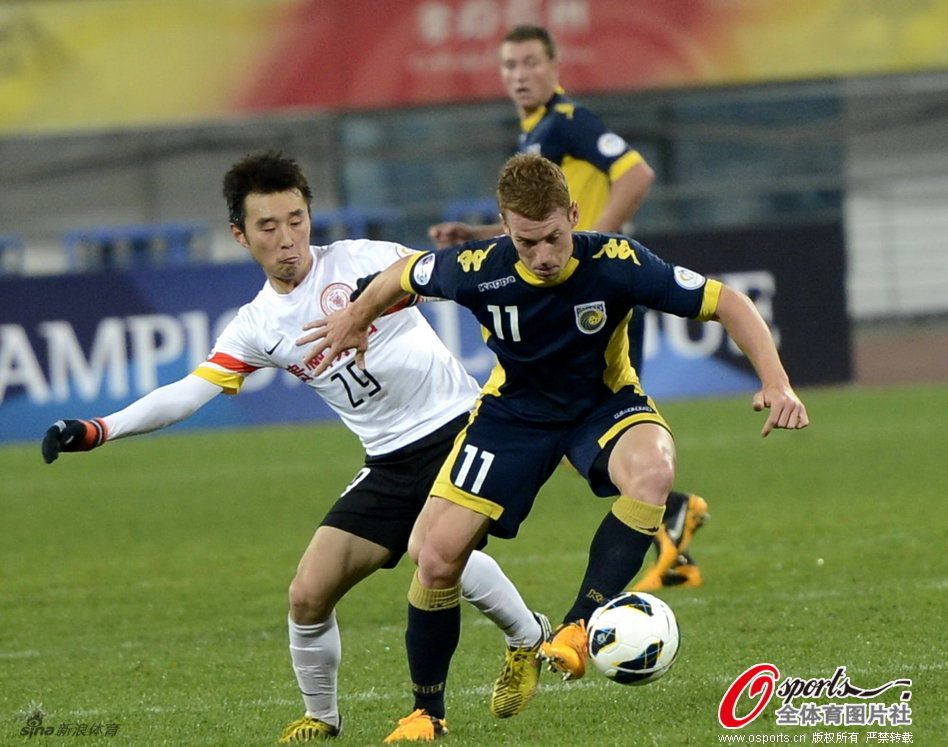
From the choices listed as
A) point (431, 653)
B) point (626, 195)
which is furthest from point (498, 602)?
point (626, 195)

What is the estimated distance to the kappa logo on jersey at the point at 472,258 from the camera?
485cm

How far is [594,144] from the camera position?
24.2 ft

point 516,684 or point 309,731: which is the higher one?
point 516,684

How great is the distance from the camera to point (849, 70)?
19.5m

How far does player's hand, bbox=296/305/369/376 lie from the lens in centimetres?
494

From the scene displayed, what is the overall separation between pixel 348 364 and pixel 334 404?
229 mm

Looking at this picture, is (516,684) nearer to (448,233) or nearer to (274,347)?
(274,347)

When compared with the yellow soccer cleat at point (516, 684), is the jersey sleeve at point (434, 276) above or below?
above

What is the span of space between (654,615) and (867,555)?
3.34 m

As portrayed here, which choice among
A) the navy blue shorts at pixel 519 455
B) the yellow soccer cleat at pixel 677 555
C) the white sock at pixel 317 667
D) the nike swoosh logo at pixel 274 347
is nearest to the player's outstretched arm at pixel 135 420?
the nike swoosh logo at pixel 274 347

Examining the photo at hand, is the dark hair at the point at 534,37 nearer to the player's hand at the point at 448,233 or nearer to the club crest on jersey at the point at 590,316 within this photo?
the player's hand at the point at 448,233

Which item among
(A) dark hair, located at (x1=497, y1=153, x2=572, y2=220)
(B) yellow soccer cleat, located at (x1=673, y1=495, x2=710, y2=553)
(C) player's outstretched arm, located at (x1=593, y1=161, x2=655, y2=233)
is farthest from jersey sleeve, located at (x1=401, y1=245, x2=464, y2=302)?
(B) yellow soccer cleat, located at (x1=673, y1=495, x2=710, y2=553)

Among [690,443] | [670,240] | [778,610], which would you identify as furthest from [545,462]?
[670,240]

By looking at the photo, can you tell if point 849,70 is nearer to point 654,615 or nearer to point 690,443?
point 690,443
